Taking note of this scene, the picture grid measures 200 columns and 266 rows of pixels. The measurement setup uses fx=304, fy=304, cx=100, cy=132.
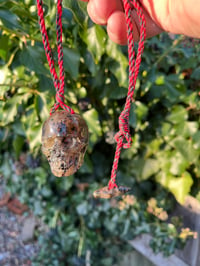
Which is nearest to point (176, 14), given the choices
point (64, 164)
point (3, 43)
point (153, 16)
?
point (153, 16)

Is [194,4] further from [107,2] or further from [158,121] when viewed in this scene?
[158,121]

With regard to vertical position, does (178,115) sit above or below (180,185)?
above

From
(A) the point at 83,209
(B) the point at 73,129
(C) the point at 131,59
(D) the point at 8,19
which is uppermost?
(D) the point at 8,19

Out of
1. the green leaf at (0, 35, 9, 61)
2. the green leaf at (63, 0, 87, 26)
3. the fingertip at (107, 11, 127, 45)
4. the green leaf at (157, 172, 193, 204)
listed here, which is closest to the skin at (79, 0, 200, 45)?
the fingertip at (107, 11, 127, 45)

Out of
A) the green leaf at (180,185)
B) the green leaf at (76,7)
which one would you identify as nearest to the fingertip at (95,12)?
the green leaf at (76,7)

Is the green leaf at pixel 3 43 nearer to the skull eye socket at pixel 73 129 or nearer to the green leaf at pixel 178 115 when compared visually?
the skull eye socket at pixel 73 129

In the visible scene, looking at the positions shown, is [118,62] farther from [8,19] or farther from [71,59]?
[8,19]

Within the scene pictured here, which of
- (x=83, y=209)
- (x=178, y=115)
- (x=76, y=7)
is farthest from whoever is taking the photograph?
(x=83, y=209)
